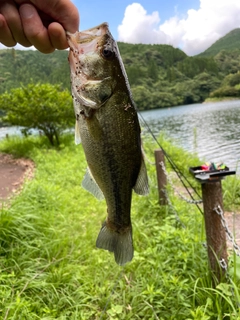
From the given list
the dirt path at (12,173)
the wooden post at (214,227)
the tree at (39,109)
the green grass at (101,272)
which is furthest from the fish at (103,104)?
the tree at (39,109)

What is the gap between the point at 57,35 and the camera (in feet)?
4.68

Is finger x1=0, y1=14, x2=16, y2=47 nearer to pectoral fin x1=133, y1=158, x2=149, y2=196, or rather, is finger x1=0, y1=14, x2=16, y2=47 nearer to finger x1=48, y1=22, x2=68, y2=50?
finger x1=48, y1=22, x2=68, y2=50

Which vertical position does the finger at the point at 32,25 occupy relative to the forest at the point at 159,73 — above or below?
below

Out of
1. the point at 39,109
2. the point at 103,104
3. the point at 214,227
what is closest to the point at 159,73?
the point at 39,109

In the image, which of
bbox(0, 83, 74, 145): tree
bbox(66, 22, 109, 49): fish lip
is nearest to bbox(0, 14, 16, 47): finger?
bbox(66, 22, 109, 49): fish lip

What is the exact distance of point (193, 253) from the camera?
10.7 ft

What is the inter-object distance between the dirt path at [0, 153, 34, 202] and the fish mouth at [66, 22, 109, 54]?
5693mm

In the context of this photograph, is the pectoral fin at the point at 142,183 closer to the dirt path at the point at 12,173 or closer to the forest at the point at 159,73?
the dirt path at the point at 12,173

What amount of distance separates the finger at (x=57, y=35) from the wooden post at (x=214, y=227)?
1.84 metres

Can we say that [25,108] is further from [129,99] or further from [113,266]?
[129,99]

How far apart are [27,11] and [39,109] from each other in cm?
1124

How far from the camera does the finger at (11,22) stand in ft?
4.64

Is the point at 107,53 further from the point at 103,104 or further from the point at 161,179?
the point at 161,179

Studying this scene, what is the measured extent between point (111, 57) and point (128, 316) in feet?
7.95
